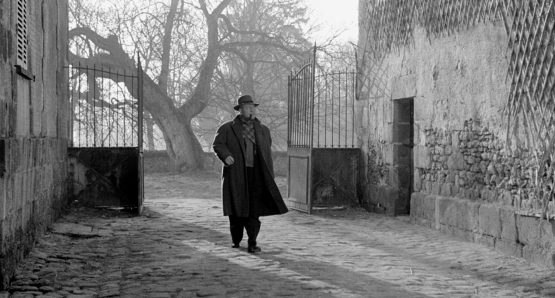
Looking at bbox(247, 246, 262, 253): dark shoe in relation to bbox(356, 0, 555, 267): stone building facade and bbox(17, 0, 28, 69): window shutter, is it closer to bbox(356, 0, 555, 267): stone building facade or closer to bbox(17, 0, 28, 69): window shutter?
bbox(356, 0, 555, 267): stone building facade

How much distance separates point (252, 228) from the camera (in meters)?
7.30

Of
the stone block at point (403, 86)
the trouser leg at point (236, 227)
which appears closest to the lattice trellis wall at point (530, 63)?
the stone block at point (403, 86)

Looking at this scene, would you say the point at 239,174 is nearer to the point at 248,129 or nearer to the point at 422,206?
the point at 248,129

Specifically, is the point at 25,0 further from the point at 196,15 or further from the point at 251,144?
the point at 196,15

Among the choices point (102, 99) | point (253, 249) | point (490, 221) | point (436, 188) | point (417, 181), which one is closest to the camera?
point (253, 249)

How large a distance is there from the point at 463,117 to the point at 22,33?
506 cm

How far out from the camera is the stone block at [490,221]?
24.8 ft

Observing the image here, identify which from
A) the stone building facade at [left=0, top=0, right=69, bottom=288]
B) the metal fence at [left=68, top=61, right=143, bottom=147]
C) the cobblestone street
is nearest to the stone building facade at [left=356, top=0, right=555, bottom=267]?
the cobblestone street

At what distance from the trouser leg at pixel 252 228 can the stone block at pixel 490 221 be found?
2.53m

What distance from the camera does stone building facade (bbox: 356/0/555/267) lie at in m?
6.89

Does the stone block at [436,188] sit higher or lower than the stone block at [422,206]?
higher

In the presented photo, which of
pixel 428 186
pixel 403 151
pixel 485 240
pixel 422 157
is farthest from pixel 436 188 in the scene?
pixel 485 240

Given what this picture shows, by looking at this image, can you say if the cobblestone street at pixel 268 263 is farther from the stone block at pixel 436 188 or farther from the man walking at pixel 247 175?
the stone block at pixel 436 188

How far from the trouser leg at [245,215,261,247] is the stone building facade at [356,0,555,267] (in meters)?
2.55
